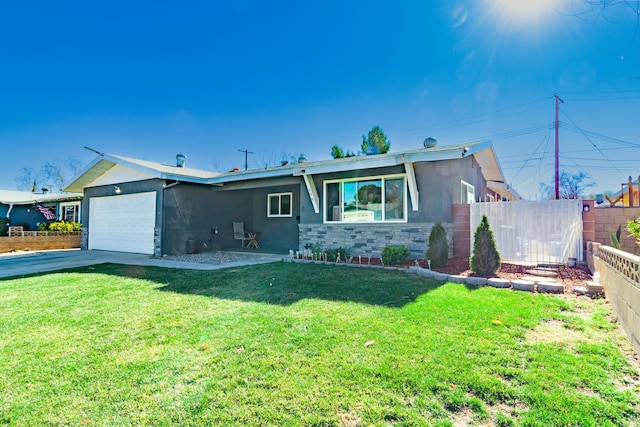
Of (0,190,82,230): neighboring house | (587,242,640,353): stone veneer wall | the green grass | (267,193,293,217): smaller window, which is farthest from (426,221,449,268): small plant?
(0,190,82,230): neighboring house

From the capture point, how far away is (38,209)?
63.3 feet

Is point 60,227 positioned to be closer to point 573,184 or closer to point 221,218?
point 221,218

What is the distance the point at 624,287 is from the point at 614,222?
5011 mm

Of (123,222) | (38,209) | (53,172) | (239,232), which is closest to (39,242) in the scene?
(123,222)

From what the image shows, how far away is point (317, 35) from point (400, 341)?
11394mm

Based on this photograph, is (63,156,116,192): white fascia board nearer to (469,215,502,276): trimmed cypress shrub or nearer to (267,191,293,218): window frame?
(267,191,293,218): window frame

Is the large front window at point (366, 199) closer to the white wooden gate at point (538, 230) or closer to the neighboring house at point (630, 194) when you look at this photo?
the white wooden gate at point (538, 230)

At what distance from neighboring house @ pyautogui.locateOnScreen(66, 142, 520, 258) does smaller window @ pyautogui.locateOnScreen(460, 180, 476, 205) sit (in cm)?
3

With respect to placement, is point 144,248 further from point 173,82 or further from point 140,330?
point 140,330

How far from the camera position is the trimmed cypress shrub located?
616 cm

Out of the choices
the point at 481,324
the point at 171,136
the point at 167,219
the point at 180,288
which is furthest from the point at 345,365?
the point at 171,136

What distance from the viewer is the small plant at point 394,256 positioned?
793 cm

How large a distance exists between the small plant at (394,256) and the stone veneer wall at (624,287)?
3806mm

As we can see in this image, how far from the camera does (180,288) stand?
19.4ft
